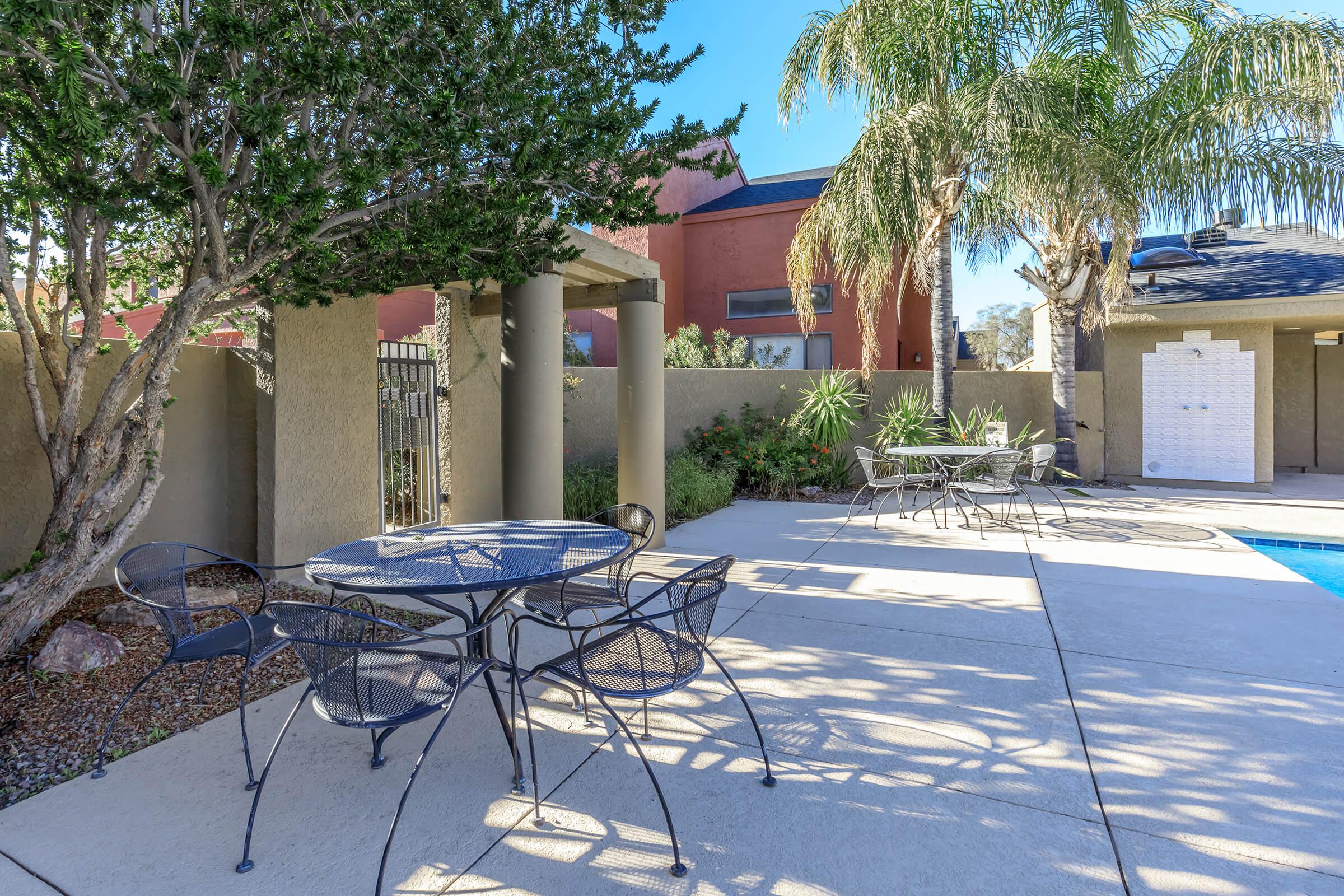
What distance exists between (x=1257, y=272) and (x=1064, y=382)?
396cm

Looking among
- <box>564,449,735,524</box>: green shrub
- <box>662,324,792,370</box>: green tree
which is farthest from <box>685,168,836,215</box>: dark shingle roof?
<box>564,449,735,524</box>: green shrub

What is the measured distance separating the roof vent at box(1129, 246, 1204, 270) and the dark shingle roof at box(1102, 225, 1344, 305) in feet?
0.95

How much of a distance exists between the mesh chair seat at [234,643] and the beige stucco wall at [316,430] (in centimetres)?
216

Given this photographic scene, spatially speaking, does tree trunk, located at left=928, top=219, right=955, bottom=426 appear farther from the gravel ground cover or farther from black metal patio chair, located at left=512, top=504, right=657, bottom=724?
the gravel ground cover

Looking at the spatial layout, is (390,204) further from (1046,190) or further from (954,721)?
(1046,190)

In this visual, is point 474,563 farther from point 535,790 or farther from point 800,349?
point 800,349

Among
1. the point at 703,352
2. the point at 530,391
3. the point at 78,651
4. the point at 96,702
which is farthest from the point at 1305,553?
the point at 78,651

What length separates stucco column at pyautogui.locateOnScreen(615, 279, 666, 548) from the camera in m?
6.52

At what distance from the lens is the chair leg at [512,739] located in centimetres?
256

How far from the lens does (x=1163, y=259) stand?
35.2ft

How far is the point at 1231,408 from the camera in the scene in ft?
34.9

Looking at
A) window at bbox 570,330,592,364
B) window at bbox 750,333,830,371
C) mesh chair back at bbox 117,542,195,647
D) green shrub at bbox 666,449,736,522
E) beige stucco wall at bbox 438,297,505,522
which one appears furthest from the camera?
window at bbox 570,330,592,364

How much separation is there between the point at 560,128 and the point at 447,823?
3091 mm

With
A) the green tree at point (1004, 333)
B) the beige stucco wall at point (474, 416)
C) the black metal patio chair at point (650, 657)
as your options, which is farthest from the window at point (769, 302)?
the green tree at point (1004, 333)
